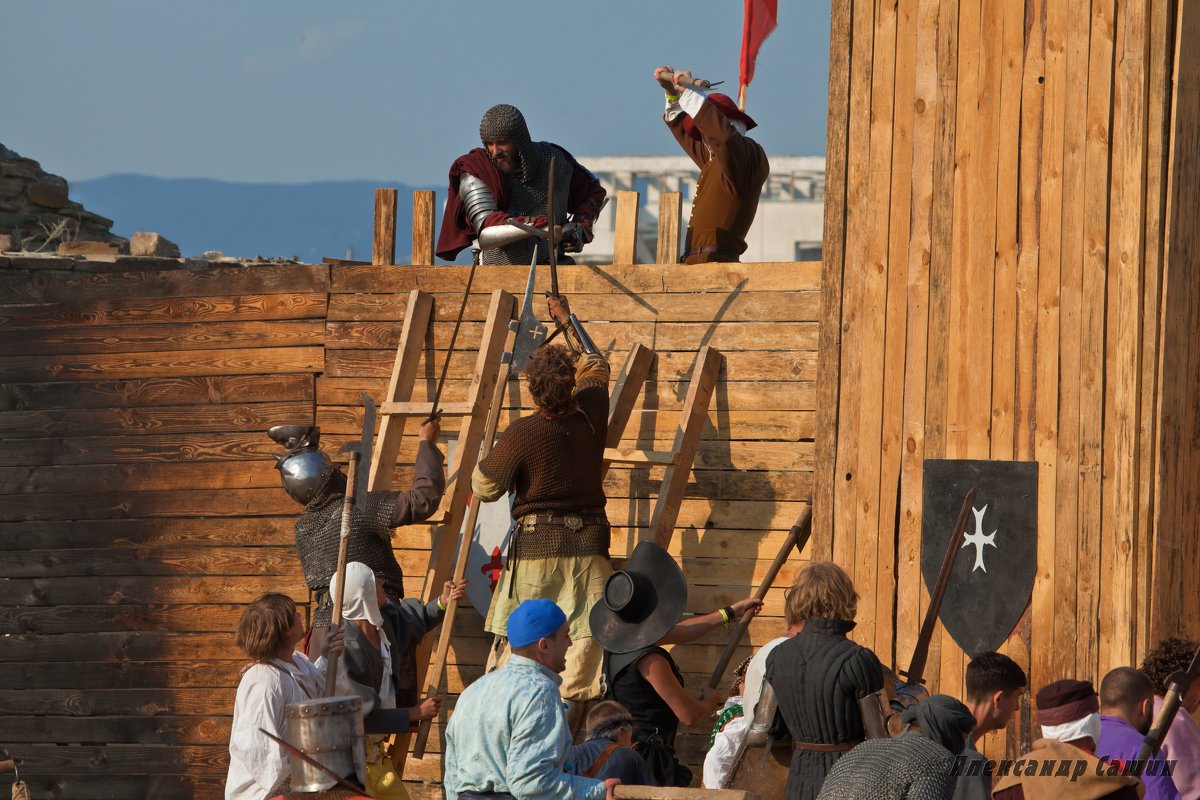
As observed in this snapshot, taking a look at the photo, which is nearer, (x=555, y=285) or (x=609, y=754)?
(x=609, y=754)

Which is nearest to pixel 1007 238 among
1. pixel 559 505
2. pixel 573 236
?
pixel 559 505

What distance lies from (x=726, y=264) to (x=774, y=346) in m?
0.47

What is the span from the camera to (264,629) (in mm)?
5434

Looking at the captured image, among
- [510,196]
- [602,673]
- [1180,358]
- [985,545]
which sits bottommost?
[602,673]

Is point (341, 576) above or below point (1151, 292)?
below

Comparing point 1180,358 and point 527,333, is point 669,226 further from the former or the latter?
point 1180,358

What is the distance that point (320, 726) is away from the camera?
471 centimetres

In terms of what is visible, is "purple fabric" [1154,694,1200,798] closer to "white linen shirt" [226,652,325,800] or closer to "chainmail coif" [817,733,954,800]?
"chainmail coif" [817,733,954,800]

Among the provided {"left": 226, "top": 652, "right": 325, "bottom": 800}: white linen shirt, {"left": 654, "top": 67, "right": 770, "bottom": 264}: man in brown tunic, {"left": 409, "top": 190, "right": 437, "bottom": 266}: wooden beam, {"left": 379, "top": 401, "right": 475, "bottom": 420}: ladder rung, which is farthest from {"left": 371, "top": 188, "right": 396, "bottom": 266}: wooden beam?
{"left": 226, "top": 652, "right": 325, "bottom": 800}: white linen shirt

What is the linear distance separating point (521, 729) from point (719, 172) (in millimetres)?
3993

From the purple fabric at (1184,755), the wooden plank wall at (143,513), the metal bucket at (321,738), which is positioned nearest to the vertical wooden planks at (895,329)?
the purple fabric at (1184,755)

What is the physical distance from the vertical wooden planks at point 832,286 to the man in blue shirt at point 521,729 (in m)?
2.31

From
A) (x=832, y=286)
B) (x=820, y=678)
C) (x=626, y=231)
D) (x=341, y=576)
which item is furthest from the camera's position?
(x=626, y=231)

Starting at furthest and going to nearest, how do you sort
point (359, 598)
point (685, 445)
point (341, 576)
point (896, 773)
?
point (685, 445), point (359, 598), point (341, 576), point (896, 773)
